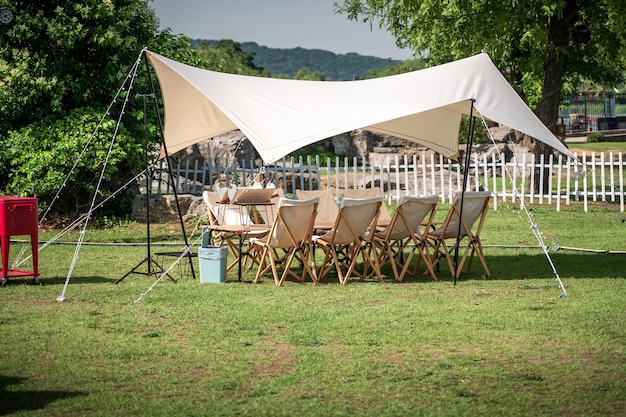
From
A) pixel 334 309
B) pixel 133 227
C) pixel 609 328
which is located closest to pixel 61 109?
pixel 133 227

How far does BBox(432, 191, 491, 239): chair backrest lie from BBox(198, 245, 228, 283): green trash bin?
248 cm

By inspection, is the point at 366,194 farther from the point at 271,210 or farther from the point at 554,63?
the point at 554,63

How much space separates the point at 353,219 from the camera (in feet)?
33.9

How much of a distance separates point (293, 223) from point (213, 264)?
3.31ft

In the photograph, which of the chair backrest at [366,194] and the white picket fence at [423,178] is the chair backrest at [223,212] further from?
the white picket fence at [423,178]

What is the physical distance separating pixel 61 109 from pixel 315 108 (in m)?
7.41

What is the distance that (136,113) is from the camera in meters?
17.0

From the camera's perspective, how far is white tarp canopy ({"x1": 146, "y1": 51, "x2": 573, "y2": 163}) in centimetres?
1016

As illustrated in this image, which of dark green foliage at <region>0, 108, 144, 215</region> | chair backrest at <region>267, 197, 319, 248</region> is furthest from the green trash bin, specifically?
dark green foliage at <region>0, 108, 144, 215</region>

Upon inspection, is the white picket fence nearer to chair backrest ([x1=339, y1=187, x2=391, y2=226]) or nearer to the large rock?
the large rock

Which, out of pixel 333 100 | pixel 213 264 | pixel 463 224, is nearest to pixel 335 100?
pixel 333 100

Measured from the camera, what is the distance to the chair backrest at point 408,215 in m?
10.4

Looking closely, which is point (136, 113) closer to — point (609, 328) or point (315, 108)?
point (315, 108)

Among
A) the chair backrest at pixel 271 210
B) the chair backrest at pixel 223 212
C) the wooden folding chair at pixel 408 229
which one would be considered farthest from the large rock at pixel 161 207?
the wooden folding chair at pixel 408 229
